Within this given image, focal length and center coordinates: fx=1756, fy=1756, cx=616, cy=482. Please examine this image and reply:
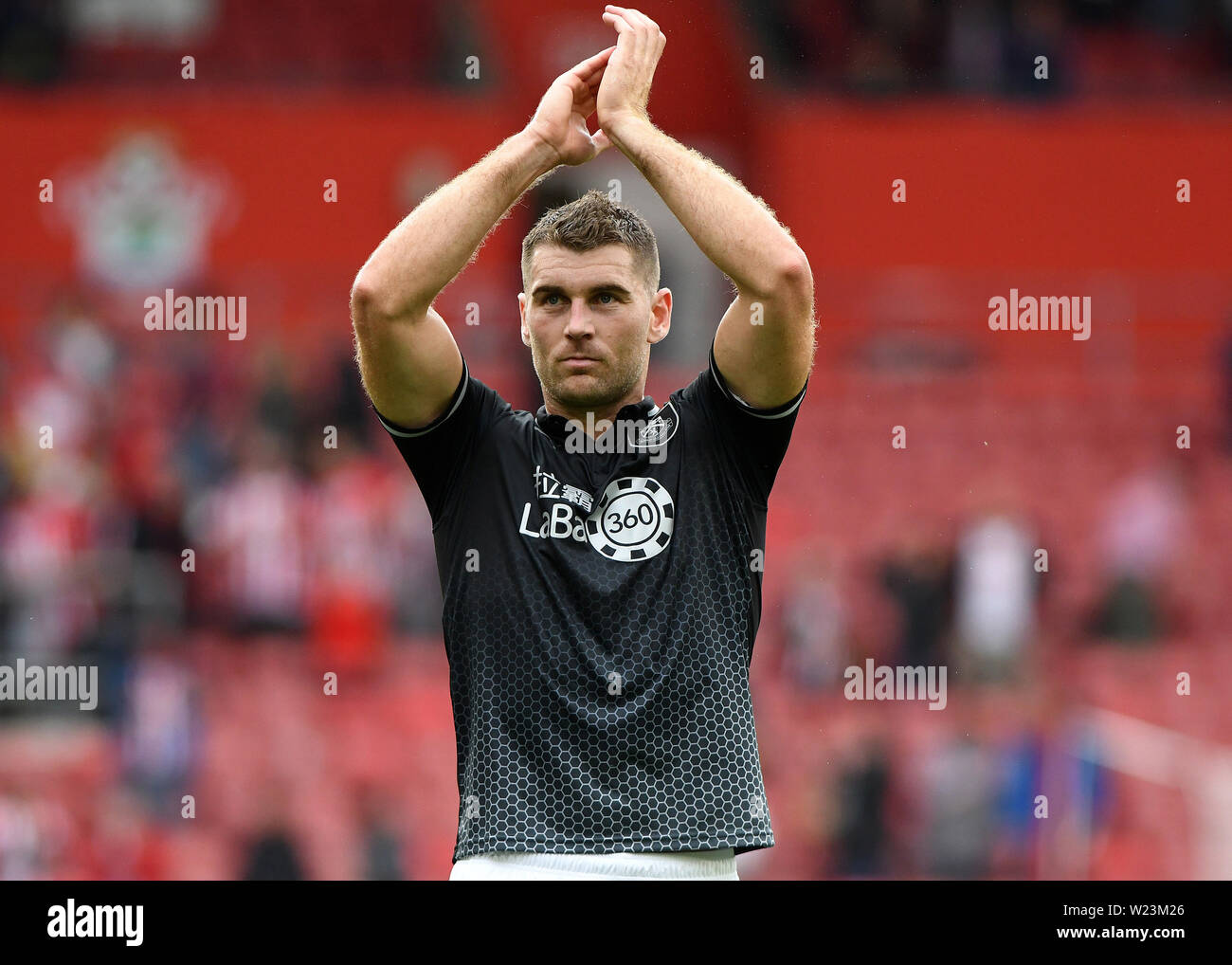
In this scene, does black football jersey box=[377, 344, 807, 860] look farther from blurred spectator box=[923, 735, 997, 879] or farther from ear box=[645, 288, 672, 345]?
blurred spectator box=[923, 735, 997, 879]

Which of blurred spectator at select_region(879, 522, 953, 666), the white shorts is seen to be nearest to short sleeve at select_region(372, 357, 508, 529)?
the white shorts

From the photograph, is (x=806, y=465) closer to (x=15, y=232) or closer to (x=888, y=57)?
(x=888, y=57)

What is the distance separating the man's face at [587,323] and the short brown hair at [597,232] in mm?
20

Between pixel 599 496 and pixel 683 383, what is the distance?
13520mm

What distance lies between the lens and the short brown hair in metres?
3.81

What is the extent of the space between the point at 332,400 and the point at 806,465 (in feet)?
14.5

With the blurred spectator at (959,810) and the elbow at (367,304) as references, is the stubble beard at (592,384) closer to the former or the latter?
the elbow at (367,304)

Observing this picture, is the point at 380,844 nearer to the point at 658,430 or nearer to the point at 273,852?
the point at 273,852

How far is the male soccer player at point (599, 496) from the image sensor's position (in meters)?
3.55

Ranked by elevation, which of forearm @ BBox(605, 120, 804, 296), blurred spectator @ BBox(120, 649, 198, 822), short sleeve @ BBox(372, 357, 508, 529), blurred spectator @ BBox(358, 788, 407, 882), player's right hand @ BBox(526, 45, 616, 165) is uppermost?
player's right hand @ BBox(526, 45, 616, 165)

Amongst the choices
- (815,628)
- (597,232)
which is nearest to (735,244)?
(597,232)

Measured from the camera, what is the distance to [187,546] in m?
13.2

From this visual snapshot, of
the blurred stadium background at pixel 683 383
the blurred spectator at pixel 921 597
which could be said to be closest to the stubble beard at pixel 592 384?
the blurred stadium background at pixel 683 383
